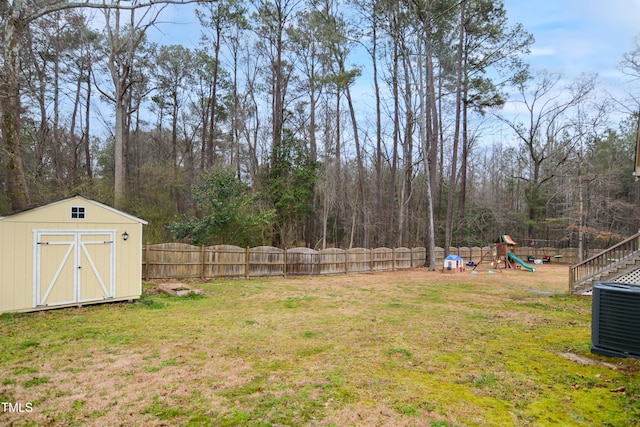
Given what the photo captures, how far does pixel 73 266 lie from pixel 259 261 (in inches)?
245

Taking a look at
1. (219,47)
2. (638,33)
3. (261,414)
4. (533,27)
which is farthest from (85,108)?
(638,33)

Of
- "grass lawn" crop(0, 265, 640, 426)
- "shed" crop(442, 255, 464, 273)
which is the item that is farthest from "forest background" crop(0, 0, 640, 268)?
"grass lawn" crop(0, 265, 640, 426)

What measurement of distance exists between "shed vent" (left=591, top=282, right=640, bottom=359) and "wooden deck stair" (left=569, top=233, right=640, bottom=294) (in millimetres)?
5345

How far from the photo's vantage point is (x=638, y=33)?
48.2 feet

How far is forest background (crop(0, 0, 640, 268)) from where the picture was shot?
48.5 ft

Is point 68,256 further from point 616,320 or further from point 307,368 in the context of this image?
point 616,320

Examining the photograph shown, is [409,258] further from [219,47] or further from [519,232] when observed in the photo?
[219,47]

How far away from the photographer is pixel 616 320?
4305 mm

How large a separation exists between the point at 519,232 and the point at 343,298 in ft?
75.7

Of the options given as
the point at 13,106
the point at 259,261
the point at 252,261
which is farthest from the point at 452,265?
the point at 13,106

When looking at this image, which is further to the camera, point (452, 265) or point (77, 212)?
point (452, 265)

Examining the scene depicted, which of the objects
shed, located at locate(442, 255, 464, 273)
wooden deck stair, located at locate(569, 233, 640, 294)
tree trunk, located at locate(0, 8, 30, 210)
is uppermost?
tree trunk, located at locate(0, 8, 30, 210)

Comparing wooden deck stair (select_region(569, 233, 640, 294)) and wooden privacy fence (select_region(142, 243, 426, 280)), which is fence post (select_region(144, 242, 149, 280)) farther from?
wooden deck stair (select_region(569, 233, 640, 294))

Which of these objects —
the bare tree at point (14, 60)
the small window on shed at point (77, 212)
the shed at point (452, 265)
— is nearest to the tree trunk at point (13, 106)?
the bare tree at point (14, 60)
